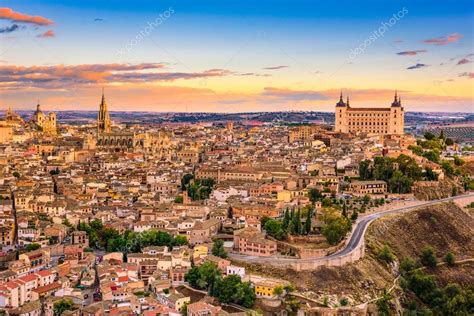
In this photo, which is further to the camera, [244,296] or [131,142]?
[131,142]

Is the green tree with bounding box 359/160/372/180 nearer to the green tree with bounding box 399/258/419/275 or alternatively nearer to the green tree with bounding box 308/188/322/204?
the green tree with bounding box 308/188/322/204

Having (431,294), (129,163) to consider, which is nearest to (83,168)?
(129,163)

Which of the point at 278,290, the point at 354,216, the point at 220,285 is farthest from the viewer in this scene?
the point at 354,216

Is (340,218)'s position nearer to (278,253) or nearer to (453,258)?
(278,253)

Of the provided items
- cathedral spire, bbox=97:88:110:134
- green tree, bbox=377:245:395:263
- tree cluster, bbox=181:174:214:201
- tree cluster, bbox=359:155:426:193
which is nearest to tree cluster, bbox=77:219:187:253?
tree cluster, bbox=181:174:214:201

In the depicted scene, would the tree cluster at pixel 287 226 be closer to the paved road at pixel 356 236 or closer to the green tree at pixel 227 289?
the paved road at pixel 356 236

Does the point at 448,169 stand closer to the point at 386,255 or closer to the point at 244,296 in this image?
the point at 386,255

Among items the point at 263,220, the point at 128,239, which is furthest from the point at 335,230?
the point at 128,239
